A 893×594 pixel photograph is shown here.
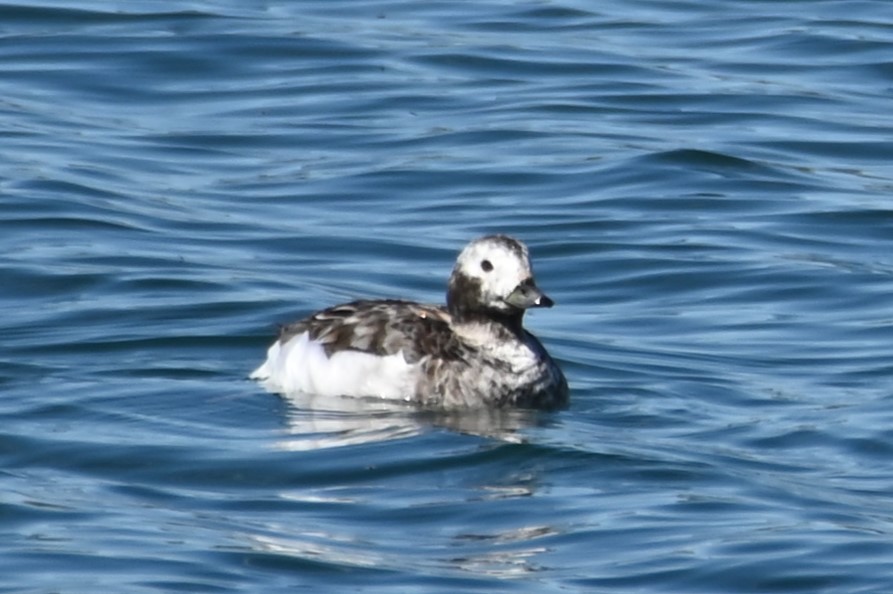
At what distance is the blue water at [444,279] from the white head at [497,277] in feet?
1.92

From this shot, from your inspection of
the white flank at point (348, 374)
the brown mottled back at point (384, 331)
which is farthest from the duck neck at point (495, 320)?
the white flank at point (348, 374)

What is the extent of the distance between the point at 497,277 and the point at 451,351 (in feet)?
1.50

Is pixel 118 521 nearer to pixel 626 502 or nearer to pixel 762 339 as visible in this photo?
pixel 626 502

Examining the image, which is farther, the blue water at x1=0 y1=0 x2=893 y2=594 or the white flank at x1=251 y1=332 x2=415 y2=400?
the white flank at x1=251 y1=332 x2=415 y2=400

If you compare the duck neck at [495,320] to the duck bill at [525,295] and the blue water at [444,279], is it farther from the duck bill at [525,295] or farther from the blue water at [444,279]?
the blue water at [444,279]

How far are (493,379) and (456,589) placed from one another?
364 cm

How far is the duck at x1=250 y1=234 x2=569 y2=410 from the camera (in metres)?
12.6

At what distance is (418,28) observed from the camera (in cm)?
2378

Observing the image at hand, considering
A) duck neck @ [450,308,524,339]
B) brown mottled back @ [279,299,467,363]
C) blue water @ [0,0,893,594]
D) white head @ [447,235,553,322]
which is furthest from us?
duck neck @ [450,308,524,339]

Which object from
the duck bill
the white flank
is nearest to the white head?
the duck bill

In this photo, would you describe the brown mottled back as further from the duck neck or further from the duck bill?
the duck bill

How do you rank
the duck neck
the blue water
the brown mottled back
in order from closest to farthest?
1. the blue water
2. the brown mottled back
3. the duck neck

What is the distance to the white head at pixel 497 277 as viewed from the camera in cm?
1255

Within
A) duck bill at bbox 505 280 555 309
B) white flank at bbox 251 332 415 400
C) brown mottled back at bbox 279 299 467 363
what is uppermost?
duck bill at bbox 505 280 555 309
